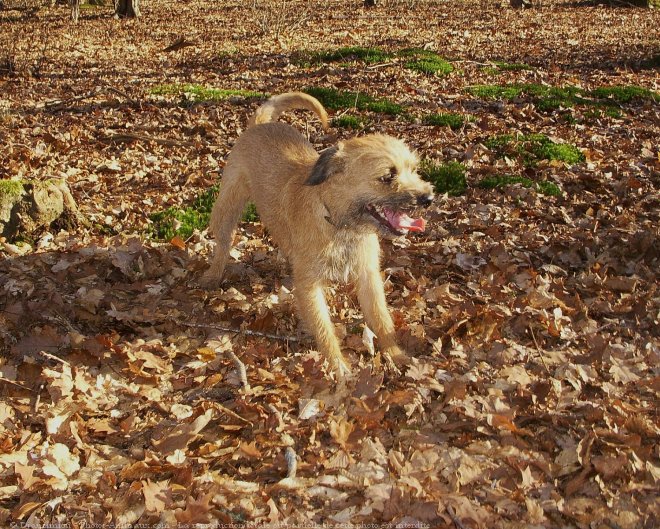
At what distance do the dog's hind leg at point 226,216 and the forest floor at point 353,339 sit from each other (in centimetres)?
24

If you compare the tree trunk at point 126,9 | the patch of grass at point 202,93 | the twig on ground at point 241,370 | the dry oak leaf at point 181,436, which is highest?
the tree trunk at point 126,9

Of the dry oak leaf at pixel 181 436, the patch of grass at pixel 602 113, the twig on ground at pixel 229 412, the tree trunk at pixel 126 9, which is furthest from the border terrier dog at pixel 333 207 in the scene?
the tree trunk at pixel 126 9

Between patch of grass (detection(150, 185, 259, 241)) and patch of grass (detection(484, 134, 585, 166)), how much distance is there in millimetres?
3931

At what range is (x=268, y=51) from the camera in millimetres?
17766

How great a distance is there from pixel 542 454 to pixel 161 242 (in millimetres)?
4975

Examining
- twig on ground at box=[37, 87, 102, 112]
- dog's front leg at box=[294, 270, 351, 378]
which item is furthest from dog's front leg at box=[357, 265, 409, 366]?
twig on ground at box=[37, 87, 102, 112]

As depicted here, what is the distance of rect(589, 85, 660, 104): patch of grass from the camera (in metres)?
11.6

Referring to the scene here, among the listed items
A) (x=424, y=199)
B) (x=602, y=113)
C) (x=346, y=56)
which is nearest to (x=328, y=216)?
(x=424, y=199)

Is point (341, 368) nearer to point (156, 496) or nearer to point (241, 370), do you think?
point (241, 370)

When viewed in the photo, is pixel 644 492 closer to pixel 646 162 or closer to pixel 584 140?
pixel 646 162

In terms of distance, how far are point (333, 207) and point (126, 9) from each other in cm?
2484

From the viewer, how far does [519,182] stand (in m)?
8.09

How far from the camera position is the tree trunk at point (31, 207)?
678 cm

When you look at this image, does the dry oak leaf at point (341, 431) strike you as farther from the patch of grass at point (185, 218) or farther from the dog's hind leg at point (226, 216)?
the patch of grass at point (185, 218)
